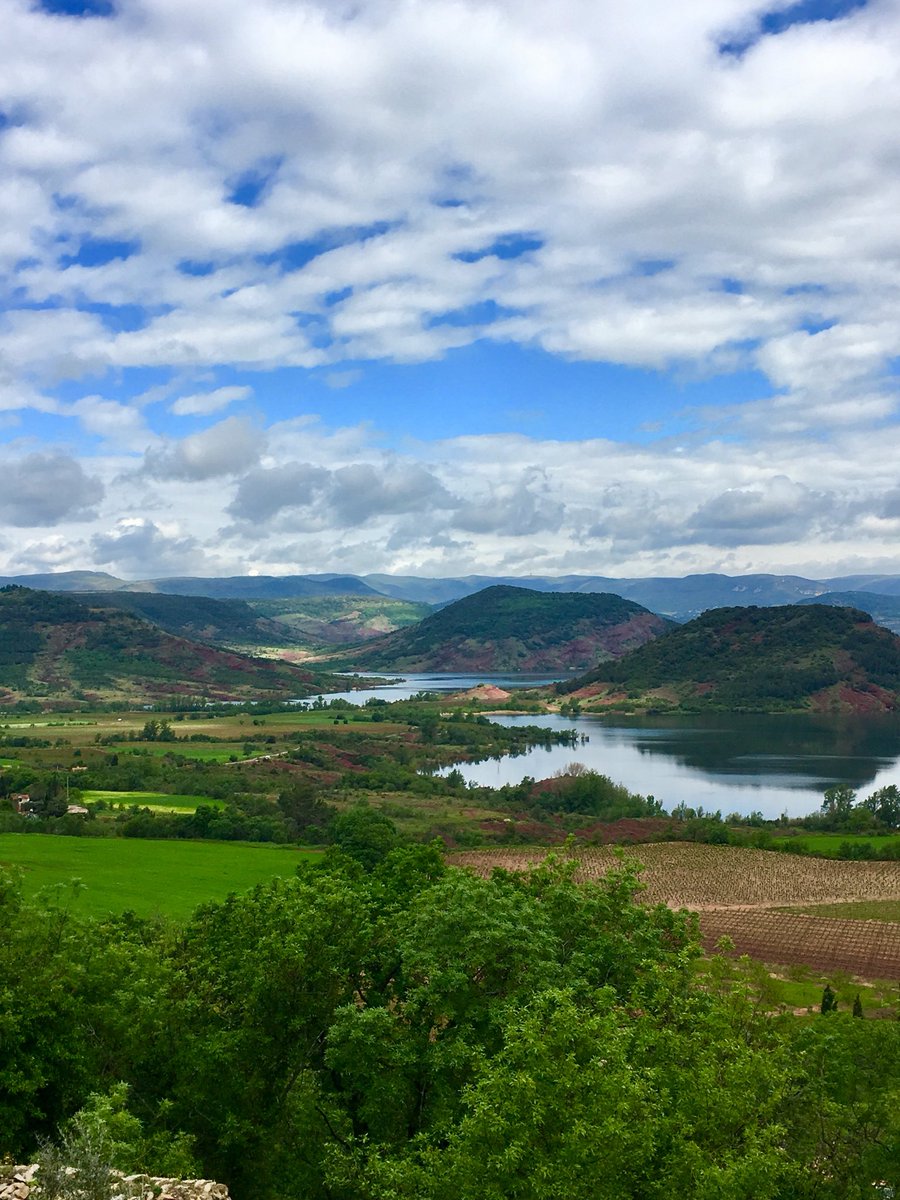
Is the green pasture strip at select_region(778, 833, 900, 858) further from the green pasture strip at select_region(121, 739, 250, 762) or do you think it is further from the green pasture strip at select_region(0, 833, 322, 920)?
the green pasture strip at select_region(121, 739, 250, 762)

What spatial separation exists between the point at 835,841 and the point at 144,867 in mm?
58773

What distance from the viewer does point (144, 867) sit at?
60938mm

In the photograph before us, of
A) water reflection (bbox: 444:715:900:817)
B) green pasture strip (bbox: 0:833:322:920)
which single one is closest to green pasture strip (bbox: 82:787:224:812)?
green pasture strip (bbox: 0:833:322:920)

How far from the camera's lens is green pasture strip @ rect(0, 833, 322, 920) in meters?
49.5

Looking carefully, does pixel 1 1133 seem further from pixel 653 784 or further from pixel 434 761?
pixel 434 761

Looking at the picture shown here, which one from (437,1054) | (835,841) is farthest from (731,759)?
(437,1054)

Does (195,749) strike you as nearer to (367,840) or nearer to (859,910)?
(367,840)

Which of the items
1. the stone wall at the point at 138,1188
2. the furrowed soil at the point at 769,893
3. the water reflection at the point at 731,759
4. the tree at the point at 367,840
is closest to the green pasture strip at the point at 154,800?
the furrowed soil at the point at 769,893

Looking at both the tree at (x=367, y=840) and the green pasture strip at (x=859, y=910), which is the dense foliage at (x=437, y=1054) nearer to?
the tree at (x=367, y=840)

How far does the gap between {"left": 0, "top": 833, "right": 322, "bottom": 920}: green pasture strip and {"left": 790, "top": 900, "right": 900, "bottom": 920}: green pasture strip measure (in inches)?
1333

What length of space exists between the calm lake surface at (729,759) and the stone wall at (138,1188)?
310 ft

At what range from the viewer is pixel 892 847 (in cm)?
7931

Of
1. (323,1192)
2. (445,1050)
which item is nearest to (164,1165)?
(323,1192)

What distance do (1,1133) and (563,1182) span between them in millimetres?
11210
